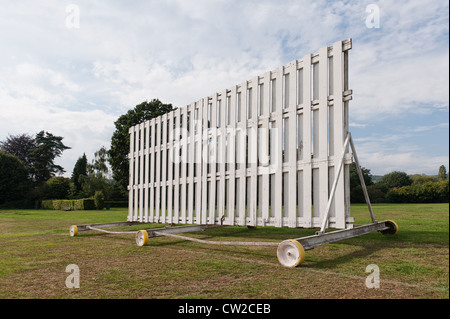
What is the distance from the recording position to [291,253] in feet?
14.5

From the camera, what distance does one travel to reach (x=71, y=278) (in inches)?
164

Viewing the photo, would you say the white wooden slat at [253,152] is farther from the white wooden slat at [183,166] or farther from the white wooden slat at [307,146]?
the white wooden slat at [183,166]

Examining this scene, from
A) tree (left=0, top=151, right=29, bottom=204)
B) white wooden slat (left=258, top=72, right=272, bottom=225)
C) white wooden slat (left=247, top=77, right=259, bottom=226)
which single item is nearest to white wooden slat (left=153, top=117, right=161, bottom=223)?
white wooden slat (left=247, top=77, right=259, bottom=226)

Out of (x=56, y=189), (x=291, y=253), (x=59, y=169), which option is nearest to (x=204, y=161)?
(x=291, y=253)

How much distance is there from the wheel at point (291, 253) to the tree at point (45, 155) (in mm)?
58936

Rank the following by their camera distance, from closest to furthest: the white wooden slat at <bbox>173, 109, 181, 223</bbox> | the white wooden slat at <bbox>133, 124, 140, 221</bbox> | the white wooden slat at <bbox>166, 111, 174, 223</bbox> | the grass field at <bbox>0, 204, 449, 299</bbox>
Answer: the grass field at <bbox>0, 204, 449, 299</bbox> < the white wooden slat at <bbox>173, 109, 181, 223</bbox> < the white wooden slat at <bbox>166, 111, 174, 223</bbox> < the white wooden slat at <bbox>133, 124, 140, 221</bbox>

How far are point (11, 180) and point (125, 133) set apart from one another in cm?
2786

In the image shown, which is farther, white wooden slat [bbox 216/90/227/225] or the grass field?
white wooden slat [bbox 216/90/227/225]

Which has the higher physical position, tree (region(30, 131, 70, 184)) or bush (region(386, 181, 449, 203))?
tree (region(30, 131, 70, 184))

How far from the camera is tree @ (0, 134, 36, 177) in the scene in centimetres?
5425

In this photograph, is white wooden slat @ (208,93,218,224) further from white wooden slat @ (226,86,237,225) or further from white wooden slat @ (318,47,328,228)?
white wooden slat @ (318,47,328,228)

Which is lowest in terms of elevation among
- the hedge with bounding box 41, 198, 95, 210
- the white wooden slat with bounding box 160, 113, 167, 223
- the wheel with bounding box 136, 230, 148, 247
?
the hedge with bounding box 41, 198, 95, 210
